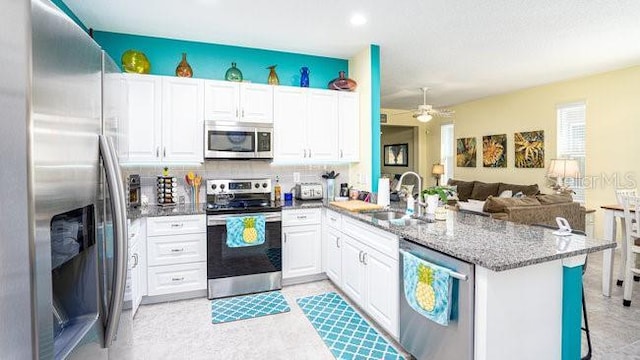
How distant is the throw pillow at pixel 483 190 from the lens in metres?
6.57

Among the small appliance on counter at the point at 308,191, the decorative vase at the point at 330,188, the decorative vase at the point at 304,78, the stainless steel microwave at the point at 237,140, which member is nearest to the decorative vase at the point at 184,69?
the stainless steel microwave at the point at 237,140

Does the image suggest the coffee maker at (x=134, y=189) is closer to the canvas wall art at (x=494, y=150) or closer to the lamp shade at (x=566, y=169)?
the lamp shade at (x=566, y=169)

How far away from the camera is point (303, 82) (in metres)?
4.04

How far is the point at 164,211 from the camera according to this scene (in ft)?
10.6

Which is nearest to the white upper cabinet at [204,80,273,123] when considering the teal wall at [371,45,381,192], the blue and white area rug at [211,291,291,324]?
the teal wall at [371,45,381,192]

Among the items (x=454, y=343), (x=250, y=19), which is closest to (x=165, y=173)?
(x=250, y=19)

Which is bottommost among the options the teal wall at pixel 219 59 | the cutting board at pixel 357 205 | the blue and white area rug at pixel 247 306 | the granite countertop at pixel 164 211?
the blue and white area rug at pixel 247 306

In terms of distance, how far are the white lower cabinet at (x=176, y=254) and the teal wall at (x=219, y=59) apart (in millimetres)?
1712

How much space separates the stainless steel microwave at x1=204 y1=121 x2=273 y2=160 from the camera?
3.49 m

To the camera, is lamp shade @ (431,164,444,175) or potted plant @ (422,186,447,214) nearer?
potted plant @ (422,186,447,214)

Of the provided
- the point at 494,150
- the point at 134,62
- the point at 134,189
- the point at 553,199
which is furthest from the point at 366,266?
the point at 494,150

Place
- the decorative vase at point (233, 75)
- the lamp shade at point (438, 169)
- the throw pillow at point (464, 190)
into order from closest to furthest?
the decorative vase at point (233, 75)
the throw pillow at point (464, 190)
the lamp shade at point (438, 169)

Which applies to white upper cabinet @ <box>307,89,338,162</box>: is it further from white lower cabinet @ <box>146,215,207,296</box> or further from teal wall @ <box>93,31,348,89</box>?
white lower cabinet @ <box>146,215,207,296</box>

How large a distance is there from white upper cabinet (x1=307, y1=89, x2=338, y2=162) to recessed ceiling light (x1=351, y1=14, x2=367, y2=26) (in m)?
0.92
